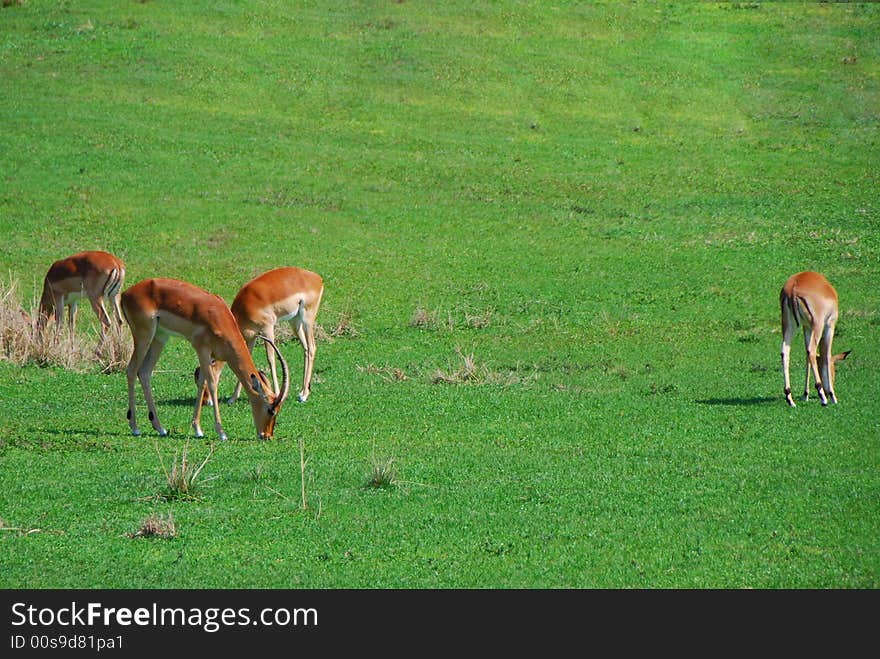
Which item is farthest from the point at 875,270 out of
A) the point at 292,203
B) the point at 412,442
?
the point at 412,442

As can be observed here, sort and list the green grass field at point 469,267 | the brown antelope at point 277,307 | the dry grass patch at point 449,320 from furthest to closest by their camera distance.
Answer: the dry grass patch at point 449,320 → the brown antelope at point 277,307 → the green grass field at point 469,267

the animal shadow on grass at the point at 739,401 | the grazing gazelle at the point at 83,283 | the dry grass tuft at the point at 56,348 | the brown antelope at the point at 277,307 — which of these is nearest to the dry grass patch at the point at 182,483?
the brown antelope at the point at 277,307

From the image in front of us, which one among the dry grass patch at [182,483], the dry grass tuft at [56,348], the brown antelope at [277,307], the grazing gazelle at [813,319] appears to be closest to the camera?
the dry grass patch at [182,483]

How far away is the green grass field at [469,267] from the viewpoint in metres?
10.1

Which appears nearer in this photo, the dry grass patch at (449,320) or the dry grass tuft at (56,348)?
the dry grass tuft at (56,348)

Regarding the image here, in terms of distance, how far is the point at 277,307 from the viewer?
16.2 meters

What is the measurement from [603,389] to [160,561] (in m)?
8.61

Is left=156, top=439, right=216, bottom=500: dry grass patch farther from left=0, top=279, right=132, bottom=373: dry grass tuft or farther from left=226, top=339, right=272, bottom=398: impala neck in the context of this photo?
left=0, top=279, right=132, bottom=373: dry grass tuft

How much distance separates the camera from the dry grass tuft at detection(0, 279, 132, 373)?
17.7 meters

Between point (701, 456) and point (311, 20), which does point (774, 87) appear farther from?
point (701, 456)

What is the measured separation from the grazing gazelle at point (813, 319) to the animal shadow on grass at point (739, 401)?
337 mm

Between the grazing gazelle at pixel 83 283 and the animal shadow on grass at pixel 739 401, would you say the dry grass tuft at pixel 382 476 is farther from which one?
the grazing gazelle at pixel 83 283

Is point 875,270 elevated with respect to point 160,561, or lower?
lower
